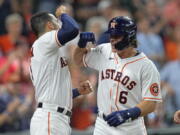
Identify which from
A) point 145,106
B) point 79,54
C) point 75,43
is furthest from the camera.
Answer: point 75,43

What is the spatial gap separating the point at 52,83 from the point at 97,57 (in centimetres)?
63

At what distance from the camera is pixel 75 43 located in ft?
37.0

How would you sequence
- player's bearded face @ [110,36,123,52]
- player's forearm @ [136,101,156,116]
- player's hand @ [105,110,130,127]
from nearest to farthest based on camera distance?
player's hand @ [105,110,130,127] < player's forearm @ [136,101,156,116] < player's bearded face @ [110,36,123,52]

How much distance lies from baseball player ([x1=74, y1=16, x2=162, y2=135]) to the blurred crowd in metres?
Answer: 2.38

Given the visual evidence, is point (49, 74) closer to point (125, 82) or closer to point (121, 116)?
point (125, 82)

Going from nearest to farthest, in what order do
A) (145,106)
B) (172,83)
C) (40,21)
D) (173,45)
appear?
(145,106) < (40,21) < (172,83) < (173,45)

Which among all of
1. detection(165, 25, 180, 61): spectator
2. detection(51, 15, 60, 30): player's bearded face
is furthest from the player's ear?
detection(165, 25, 180, 61): spectator

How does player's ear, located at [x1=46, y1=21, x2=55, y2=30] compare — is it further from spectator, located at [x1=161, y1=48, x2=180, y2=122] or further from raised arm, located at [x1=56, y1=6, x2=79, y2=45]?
spectator, located at [x1=161, y1=48, x2=180, y2=122]

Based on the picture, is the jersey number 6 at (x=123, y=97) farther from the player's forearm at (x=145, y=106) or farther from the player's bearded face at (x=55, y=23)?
the player's bearded face at (x=55, y=23)

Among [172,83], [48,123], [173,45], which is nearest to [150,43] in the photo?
[173,45]

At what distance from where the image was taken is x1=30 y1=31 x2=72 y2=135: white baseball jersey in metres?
6.94

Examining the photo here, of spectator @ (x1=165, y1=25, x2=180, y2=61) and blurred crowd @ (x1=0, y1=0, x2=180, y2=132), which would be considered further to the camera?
spectator @ (x1=165, y1=25, x2=180, y2=61)

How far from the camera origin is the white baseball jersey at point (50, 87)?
22.8ft

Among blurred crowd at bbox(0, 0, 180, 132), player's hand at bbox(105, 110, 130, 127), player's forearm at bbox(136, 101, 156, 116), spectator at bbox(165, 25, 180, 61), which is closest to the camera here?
player's hand at bbox(105, 110, 130, 127)
